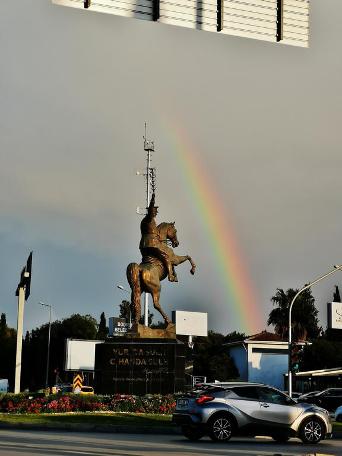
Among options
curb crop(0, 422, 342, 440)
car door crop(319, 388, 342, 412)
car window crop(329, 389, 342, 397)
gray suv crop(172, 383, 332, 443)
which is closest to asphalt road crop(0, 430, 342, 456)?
gray suv crop(172, 383, 332, 443)

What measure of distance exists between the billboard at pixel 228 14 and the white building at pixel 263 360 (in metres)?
80.3

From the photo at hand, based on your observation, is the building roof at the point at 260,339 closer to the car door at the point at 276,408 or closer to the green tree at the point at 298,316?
A: the green tree at the point at 298,316

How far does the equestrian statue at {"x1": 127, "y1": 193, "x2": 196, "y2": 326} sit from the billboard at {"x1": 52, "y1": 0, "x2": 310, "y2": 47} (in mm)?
21648

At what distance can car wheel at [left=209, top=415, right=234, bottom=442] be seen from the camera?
23469mm

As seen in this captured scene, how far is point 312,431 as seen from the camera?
2433cm

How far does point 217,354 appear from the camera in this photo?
97375 mm

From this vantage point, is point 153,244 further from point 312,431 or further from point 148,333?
point 312,431

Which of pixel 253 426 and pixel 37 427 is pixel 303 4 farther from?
pixel 37 427

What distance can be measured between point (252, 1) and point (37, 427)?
17812 mm

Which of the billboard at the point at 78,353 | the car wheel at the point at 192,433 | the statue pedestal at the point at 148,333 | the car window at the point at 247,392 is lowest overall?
the car wheel at the point at 192,433

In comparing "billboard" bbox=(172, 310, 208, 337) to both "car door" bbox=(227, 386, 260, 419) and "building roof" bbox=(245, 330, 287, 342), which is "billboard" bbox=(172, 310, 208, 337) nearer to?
"building roof" bbox=(245, 330, 287, 342)

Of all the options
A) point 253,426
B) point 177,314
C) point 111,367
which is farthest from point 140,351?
point 177,314

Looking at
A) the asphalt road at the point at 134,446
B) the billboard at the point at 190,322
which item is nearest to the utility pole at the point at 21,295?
the asphalt road at the point at 134,446

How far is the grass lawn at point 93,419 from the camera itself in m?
28.2
